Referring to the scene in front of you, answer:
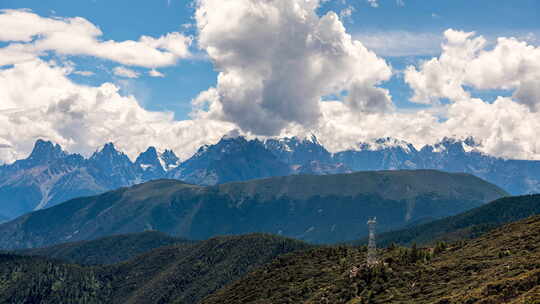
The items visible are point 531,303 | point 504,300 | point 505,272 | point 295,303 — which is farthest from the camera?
point 295,303

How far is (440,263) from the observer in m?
172

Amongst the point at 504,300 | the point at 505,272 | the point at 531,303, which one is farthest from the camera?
the point at 505,272

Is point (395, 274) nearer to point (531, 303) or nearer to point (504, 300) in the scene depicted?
point (504, 300)

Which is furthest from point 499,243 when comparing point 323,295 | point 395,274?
point 323,295

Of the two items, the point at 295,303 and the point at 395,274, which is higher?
the point at 395,274

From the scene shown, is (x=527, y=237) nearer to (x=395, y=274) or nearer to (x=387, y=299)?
(x=395, y=274)

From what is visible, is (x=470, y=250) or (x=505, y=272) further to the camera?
(x=470, y=250)

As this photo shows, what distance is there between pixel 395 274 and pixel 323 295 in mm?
26199

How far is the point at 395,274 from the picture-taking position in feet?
559

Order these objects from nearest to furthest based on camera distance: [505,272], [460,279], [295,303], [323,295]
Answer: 1. [505,272]
2. [460,279]
3. [323,295]
4. [295,303]

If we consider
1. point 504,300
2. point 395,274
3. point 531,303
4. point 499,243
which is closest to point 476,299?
point 504,300

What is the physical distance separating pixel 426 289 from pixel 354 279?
40626 millimetres

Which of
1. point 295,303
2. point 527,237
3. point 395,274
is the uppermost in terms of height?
point 527,237

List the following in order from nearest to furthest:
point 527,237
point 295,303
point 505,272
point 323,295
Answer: point 505,272, point 527,237, point 323,295, point 295,303
